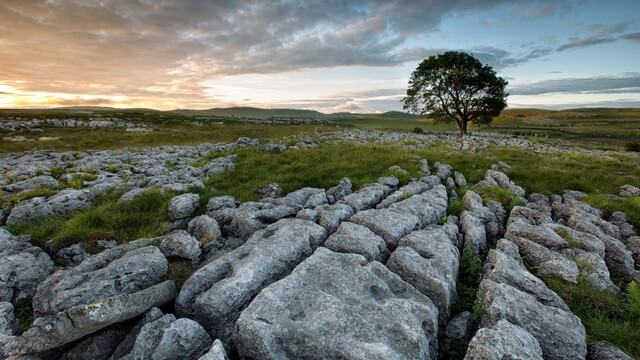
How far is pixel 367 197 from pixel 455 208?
3.92m

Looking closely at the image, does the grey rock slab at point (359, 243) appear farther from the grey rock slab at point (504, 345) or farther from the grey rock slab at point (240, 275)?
the grey rock slab at point (504, 345)

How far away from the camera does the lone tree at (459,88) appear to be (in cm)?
5397

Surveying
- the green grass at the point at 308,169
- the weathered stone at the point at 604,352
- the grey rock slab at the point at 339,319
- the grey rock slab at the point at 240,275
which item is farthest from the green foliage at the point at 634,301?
the green grass at the point at 308,169

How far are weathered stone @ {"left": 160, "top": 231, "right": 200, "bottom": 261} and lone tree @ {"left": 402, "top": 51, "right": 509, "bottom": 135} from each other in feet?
186

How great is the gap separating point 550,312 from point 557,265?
2628 mm

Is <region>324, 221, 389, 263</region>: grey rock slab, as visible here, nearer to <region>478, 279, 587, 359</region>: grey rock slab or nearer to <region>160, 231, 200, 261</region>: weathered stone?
<region>478, 279, 587, 359</region>: grey rock slab

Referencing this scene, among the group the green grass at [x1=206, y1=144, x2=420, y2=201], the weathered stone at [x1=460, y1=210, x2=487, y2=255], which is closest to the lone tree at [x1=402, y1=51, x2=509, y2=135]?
the green grass at [x1=206, y1=144, x2=420, y2=201]

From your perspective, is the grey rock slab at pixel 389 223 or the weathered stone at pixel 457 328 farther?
the grey rock slab at pixel 389 223

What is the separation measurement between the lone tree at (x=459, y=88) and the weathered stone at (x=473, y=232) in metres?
50.9

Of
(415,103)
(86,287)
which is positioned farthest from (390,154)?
(415,103)

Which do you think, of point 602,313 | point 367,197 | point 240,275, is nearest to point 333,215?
point 367,197

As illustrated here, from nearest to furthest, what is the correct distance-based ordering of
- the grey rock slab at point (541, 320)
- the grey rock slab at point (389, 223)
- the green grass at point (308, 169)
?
the grey rock slab at point (541, 320) < the grey rock slab at point (389, 223) < the green grass at point (308, 169)

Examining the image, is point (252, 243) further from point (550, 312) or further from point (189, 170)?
point (189, 170)

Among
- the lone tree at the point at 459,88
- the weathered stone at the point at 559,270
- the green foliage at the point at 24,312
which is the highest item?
the lone tree at the point at 459,88
